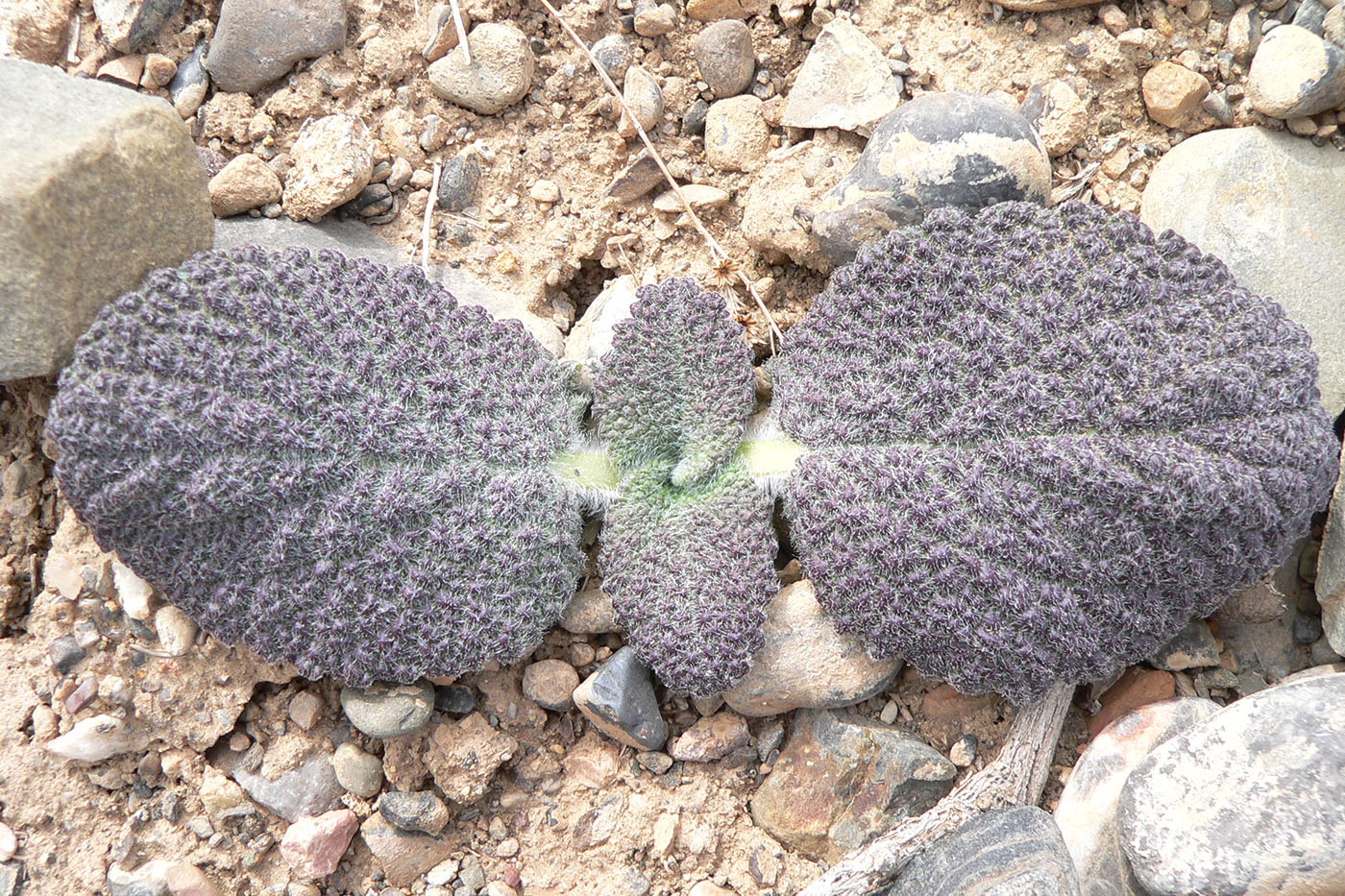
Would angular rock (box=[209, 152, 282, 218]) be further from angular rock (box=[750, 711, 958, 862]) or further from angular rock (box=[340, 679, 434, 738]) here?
angular rock (box=[750, 711, 958, 862])

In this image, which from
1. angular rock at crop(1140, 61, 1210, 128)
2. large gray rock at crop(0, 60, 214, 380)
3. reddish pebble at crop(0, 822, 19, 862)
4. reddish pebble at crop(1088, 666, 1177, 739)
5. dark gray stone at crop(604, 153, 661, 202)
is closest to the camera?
large gray rock at crop(0, 60, 214, 380)

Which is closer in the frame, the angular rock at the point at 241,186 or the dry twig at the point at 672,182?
the angular rock at the point at 241,186

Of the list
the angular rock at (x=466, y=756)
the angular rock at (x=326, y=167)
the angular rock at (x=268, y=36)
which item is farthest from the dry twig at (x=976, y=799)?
the angular rock at (x=268, y=36)

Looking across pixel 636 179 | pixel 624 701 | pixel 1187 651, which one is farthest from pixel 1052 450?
pixel 636 179

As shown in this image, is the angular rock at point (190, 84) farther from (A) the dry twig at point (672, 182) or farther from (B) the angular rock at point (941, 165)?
(B) the angular rock at point (941, 165)

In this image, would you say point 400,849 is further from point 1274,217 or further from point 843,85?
point 1274,217

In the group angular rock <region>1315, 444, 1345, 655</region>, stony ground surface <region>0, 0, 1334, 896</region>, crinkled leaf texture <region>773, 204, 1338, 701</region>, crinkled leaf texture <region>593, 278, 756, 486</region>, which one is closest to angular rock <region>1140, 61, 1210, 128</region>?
stony ground surface <region>0, 0, 1334, 896</region>
